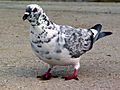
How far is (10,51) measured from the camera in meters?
7.17

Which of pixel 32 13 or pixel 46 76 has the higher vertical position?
pixel 32 13

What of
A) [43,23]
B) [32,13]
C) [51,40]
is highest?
[32,13]

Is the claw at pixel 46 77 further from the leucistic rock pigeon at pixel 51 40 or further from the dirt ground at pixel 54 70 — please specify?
the leucistic rock pigeon at pixel 51 40

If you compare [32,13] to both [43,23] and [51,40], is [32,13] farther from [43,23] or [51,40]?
[51,40]

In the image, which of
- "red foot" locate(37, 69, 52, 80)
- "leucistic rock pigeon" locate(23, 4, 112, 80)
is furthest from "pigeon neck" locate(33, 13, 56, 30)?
"red foot" locate(37, 69, 52, 80)


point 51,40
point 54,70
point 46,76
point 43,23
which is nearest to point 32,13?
point 43,23

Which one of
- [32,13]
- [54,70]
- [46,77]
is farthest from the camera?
[54,70]

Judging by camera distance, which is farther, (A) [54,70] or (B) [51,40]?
(A) [54,70]

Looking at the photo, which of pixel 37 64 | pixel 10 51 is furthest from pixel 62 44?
pixel 10 51

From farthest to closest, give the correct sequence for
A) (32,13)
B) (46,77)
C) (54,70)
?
(54,70) → (46,77) → (32,13)

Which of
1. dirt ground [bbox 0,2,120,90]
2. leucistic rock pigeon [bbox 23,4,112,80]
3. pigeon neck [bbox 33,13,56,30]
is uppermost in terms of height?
pigeon neck [bbox 33,13,56,30]

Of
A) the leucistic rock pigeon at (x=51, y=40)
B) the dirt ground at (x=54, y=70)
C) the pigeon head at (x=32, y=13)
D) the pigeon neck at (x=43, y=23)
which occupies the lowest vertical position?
the dirt ground at (x=54, y=70)

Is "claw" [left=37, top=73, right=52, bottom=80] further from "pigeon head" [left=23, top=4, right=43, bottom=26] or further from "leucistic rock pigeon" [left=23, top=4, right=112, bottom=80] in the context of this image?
"pigeon head" [left=23, top=4, right=43, bottom=26]

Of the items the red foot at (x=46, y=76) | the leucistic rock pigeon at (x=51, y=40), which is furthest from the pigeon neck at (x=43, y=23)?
the red foot at (x=46, y=76)
